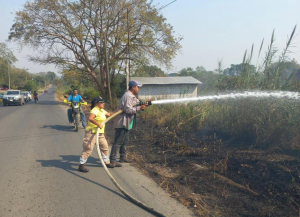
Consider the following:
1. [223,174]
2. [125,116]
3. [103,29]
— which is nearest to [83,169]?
[125,116]

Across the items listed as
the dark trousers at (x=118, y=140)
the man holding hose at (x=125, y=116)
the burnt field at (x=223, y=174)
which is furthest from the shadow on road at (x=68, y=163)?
the burnt field at (x=223, y=174)

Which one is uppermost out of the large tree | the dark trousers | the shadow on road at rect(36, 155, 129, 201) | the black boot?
the large tree

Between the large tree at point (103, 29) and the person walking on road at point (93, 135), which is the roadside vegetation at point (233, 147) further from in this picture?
the large tree at point (103, 29)

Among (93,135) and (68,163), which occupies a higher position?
(93,135)

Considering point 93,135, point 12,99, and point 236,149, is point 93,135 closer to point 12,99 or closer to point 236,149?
point 236,149

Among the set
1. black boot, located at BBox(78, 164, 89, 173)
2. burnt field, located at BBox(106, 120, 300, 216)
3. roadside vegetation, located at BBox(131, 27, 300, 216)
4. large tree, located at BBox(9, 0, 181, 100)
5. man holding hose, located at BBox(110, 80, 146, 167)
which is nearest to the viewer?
burnt field, located at BBox(106, 120, 300, 216)

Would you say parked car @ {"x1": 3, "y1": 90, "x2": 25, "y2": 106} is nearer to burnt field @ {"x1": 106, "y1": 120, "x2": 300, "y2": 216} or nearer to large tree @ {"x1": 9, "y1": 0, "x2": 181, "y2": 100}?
large tree @ {"x1": 9, "y1": 0, "x2": 181, "y2": 100}

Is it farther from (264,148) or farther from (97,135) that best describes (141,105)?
(264,148)

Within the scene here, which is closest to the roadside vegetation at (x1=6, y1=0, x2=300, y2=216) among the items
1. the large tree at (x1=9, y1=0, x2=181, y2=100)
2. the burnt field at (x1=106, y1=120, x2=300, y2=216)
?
the burnt field at (x1=106, y1=120, x2=300, y2=216)

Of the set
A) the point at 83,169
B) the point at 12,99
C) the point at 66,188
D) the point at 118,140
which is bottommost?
the point at 66,188

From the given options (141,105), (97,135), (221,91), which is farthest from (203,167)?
(221,91)

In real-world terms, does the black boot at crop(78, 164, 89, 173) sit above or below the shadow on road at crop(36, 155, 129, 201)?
above

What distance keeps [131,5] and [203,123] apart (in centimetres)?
1818

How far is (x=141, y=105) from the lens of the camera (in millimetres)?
5875
